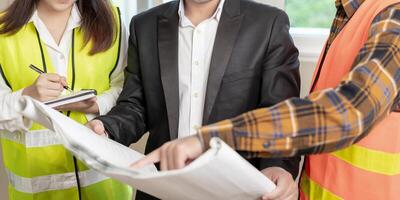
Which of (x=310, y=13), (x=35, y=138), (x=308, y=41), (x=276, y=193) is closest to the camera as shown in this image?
(x=276, y=193)

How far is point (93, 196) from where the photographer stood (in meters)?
1.39

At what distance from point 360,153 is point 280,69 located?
0.33m

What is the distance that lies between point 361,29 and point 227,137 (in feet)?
1.20

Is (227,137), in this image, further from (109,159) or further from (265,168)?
(265,168)

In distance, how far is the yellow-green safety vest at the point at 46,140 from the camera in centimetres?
132

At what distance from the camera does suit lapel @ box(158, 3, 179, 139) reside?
3.92 ft

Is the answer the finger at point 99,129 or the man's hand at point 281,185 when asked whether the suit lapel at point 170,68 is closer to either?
the finger at point 99,129

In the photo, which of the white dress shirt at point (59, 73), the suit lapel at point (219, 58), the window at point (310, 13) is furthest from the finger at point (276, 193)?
the window at point (310, 13)

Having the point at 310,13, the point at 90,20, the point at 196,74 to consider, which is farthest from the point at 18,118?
the point at 310,13

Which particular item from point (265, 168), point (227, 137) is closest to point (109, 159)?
point (227, 137)

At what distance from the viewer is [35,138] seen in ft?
4.42

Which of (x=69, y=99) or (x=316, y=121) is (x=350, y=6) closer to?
(x=316, y=121)

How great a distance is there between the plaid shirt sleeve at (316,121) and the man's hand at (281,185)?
6.9 inches

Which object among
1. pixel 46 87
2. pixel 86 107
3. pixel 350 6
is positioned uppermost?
pixel 350 6
